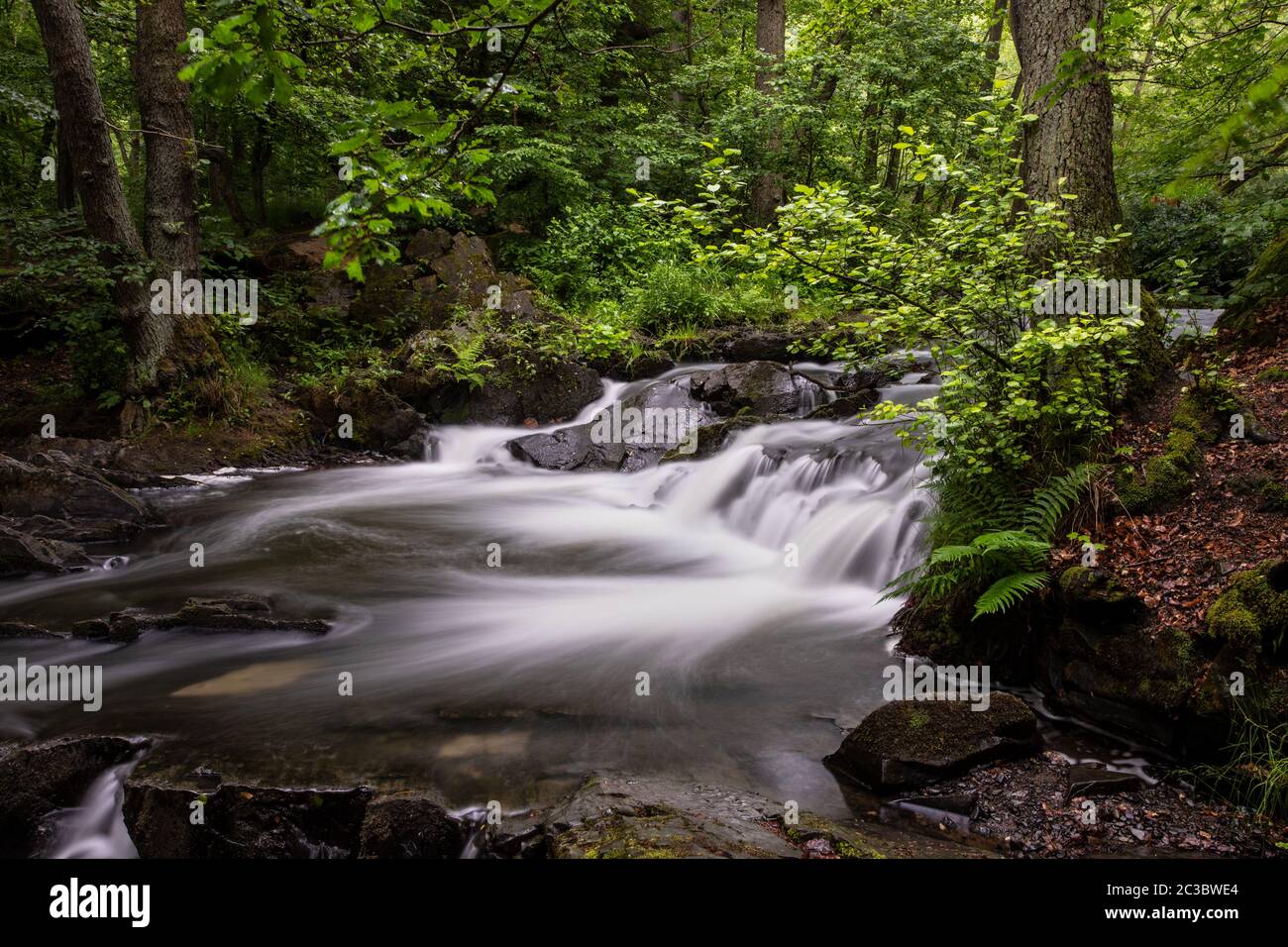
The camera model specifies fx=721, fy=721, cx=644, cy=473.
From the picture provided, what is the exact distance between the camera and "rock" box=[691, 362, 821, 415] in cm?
1183

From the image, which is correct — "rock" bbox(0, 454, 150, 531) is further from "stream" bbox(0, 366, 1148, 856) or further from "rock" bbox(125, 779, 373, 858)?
"rock" bbox(125, 779, 373, 858)

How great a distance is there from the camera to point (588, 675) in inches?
222

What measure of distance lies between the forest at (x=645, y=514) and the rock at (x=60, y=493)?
5cm

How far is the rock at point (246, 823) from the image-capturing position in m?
3.54

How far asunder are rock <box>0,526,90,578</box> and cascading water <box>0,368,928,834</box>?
0.32 m

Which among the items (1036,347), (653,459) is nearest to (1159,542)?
(1036,347)

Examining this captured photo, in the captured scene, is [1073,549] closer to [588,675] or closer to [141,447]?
[588,675]

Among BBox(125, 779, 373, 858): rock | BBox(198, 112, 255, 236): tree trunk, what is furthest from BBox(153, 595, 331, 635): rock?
BBox(198, 112, 255, 236): tree trunk

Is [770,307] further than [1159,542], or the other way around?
[770,307]

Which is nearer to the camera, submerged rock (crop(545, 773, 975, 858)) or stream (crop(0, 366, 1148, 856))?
submerged rock (crop(545, 773, 975, 858))

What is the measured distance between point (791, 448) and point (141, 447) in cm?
900

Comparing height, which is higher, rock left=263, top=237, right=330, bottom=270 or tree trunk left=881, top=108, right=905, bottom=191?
tree trunk left=881, top=108, right=905, bottom=191

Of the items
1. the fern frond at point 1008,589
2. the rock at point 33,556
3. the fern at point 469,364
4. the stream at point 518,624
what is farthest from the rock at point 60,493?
the fern frond at point 1008,589

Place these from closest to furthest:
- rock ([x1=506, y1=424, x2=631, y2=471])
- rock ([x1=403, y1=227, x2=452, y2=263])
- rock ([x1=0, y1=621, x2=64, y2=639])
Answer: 1. rock ([x1=0, y1=621, x2=64, y2=639])
2. rock ([x1=506, y1=424, x2=631, y2=471])
3. rock ([x1=403, y1=227, x2=452, y2=263])
